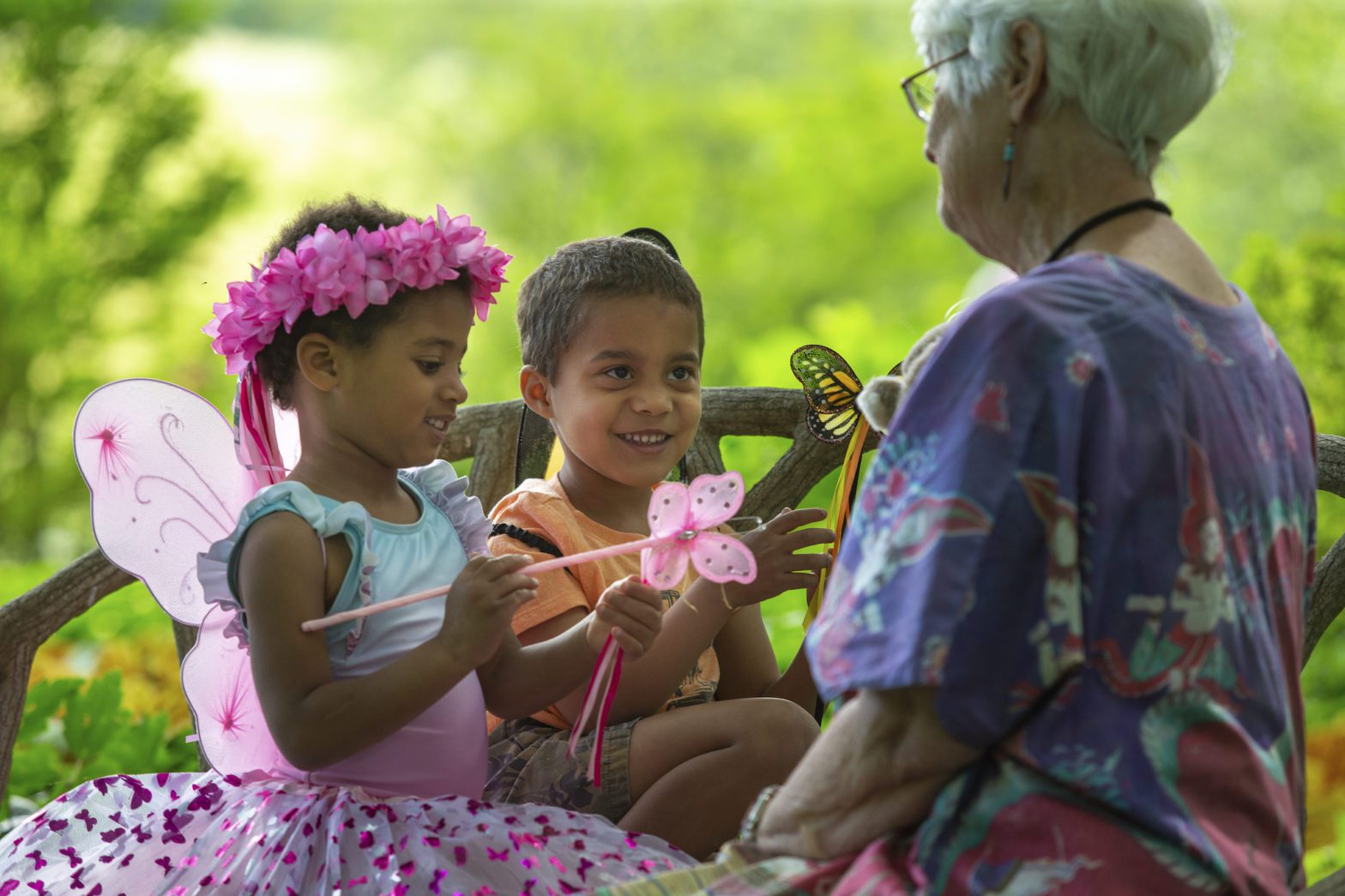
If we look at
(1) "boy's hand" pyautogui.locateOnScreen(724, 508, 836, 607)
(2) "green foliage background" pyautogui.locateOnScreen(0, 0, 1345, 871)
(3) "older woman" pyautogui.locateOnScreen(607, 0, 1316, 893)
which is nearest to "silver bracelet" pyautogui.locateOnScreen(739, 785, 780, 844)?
(3) "older woman" pyautogui.locateOnScreen(607, 0, 1316, 893)

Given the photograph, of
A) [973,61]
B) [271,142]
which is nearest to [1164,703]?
[973,61]

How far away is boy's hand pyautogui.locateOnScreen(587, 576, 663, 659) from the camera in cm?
196

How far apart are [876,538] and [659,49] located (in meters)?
14.2

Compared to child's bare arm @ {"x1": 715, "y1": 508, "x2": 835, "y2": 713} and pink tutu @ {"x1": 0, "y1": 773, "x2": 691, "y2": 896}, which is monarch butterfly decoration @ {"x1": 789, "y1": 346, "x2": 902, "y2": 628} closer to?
child's bare arm @ {"x1": 715, "y1": 508, "x2": 835, "y2": 713}

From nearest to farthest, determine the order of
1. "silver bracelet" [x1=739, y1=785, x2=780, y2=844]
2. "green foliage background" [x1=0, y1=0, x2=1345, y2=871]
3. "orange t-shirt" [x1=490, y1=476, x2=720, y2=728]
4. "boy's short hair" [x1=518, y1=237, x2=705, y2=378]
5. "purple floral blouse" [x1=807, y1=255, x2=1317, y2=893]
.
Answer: "purple floral blouse" [x1=807, y1=255, x2=1317, y2=893] < "silver bracelet" [x1=739, y1=785, x2=780, y2=844] < "orange t-shirt" [x1=490, y1=476, x2=720, y2=728] < "boy's short hair" [x1=518, y1=237, x2=705, y2=378] < "green foliage background" [x1=0, y1=0, x2=1345, y2=871]

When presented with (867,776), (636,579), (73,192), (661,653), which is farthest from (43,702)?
(73,192)

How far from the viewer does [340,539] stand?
199cm

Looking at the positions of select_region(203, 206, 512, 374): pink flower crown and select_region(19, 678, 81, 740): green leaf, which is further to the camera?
select_region(19, 678, 81, 740): green leaf

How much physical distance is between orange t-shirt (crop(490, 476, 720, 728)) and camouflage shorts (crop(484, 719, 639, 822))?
0.08m

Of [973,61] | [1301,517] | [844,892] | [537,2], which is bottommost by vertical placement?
[844,892]

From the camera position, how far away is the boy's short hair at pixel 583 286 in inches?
94.7

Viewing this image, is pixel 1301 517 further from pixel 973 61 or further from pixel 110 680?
pixel 110 680

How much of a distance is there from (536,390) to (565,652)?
1.83 ft

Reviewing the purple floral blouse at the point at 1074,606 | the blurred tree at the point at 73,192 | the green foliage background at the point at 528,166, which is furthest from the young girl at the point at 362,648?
the blurred tree at the point at 73,192
